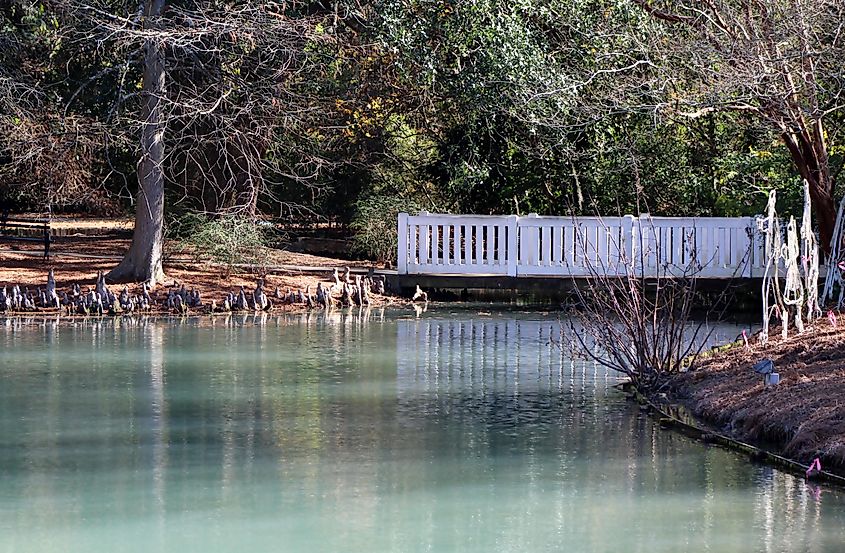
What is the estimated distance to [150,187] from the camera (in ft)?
66.0

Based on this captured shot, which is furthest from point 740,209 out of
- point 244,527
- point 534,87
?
point 244,527

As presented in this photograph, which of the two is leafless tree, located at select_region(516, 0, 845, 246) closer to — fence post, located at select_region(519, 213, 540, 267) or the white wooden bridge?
the white wooden bridge

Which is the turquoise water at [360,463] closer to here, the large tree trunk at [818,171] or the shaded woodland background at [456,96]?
the large tree trunk at [818,171]

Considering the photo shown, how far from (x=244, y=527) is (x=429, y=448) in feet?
8.00

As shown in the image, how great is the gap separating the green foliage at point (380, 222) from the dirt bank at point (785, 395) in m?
11.0

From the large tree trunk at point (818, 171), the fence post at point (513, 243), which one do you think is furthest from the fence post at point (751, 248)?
the fence post at point (513, 243)

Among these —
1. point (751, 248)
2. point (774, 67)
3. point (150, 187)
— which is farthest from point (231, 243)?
point (774, 67)

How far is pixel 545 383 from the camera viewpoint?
12.8m

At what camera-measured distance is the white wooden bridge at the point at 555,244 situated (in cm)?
1978

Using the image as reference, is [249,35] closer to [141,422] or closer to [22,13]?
[22,13]

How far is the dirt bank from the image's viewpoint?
911 centimetres

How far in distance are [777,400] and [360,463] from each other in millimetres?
3252

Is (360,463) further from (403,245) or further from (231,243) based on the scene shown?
(403,245)

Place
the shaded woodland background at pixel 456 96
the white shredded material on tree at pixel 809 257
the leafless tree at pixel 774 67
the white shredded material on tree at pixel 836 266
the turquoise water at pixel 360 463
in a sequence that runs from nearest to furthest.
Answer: the turquoise water at pixel 360 463, the white shredded material on tree at pixel 809 257, the white shredded material on tree at pixel 836 266, the leafless tree at pixel 774 67, the shaded woodland background at pixel 456 96
